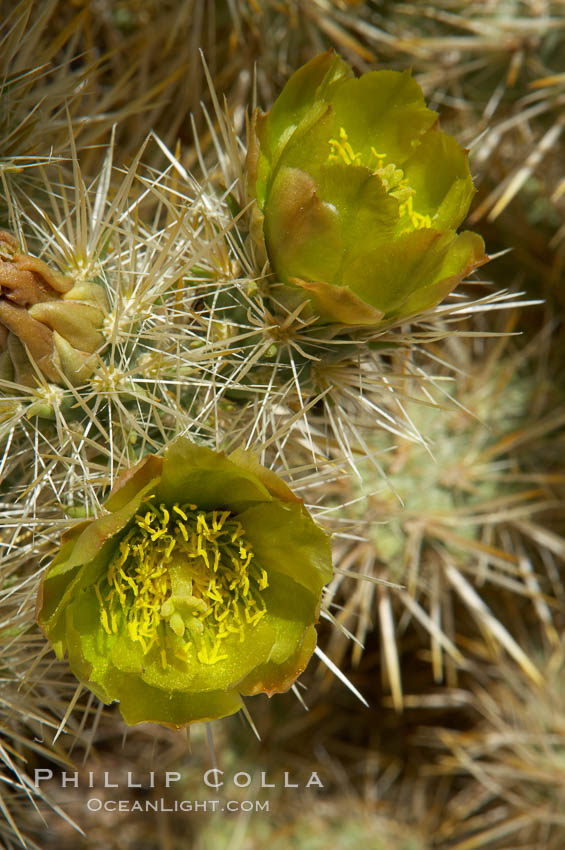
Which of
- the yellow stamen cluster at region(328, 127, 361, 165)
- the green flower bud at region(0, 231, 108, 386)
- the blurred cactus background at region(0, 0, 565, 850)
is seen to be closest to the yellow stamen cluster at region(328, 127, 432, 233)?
the yellow stamen cluster at region(328, 127, 361, 165)

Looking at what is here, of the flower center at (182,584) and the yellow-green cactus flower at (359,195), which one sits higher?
the yellow-green cactus flower at (359,195)

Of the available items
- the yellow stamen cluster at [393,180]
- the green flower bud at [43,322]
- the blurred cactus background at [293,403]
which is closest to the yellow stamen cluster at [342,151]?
the yellow stamen cluster at [393,180]

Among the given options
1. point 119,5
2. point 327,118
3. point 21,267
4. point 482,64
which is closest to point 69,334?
point 21,267

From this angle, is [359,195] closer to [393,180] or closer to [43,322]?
[393,180]

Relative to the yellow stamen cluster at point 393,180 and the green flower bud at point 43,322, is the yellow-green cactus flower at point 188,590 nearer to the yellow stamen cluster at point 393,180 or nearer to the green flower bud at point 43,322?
the green flower bud at point 43,322

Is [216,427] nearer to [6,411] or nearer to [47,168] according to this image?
[6,411]

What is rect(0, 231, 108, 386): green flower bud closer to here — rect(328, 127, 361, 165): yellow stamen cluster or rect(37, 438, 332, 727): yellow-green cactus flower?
rect(37, 438, 332, 727): yellow-green cactus flower

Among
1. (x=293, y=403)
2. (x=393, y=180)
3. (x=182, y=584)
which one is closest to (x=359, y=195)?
(x=393, y=180)
